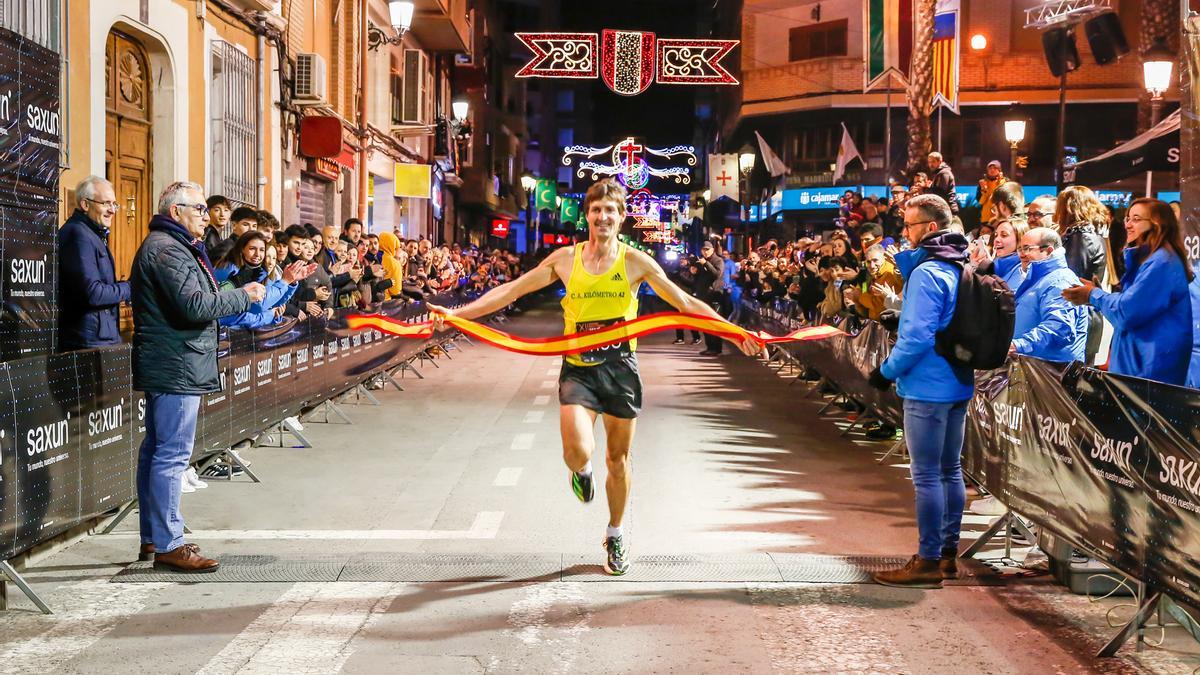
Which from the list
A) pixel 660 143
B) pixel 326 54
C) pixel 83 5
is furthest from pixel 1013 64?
pixel 660 143

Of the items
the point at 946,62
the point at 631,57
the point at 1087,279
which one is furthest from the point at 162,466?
the point at 946,62

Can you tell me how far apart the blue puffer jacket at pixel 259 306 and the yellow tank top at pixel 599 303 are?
3.41 meters

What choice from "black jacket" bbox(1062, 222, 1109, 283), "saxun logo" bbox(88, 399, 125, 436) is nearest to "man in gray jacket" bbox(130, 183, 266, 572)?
"saxun logo" bbox(88, 399, 125, 436)

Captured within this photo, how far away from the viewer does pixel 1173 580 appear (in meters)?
5.46

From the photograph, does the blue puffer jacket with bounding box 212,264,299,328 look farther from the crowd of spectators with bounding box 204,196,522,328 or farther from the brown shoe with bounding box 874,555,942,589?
the brown shoe with bounding box 874,555,942,589

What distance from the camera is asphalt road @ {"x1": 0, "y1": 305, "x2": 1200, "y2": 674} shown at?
5.58 meters

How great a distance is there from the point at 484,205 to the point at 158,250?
172 ft

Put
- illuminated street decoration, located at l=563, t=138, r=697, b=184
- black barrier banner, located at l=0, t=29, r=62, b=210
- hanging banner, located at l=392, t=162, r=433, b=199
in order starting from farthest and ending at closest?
illuminated street decoration, located at l=563, t=138, r=697, b=184
hanging banner, located at l=392, t=162, r=433, b=199
black barrier banner, located at l=0, t=29, r=62, b=210

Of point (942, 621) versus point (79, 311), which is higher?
point (79, 311)

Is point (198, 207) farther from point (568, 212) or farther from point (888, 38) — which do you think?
point (568, 212)

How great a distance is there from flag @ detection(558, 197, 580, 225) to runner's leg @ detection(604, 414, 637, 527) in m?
105

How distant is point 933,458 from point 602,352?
6.19 ft

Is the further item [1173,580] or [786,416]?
[786,416]

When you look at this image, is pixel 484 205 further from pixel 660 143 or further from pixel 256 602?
pixel 660 143
